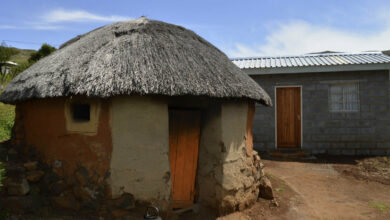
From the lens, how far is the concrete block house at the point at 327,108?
28.3 feet

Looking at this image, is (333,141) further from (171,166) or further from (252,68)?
(171,166)

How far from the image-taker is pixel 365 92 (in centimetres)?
870

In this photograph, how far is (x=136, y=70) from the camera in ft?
12.8

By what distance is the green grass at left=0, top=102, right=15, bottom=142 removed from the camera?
262 inches

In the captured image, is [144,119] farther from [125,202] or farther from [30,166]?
[30,166]

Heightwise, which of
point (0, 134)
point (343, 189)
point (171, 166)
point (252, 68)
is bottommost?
point (343, 189)

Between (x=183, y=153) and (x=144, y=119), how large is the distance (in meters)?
0.99

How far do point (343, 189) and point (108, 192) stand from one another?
16.9ft

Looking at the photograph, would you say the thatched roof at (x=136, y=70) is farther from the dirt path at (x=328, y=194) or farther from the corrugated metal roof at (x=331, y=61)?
the corrugated metal roof at (x=331, y=61)

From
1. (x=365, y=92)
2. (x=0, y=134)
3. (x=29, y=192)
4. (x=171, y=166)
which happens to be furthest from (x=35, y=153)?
(x=365, y=92)

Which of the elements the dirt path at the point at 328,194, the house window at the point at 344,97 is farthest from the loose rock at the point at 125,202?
the house window at the point at 344,97

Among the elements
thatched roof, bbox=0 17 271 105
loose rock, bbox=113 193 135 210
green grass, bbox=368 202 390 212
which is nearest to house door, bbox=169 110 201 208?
thatched roof, bbox=0 17 271 105

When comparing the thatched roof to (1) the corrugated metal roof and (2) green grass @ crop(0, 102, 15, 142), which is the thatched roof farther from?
(1) the corrugated metal roof

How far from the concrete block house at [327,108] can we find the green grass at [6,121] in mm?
7150
